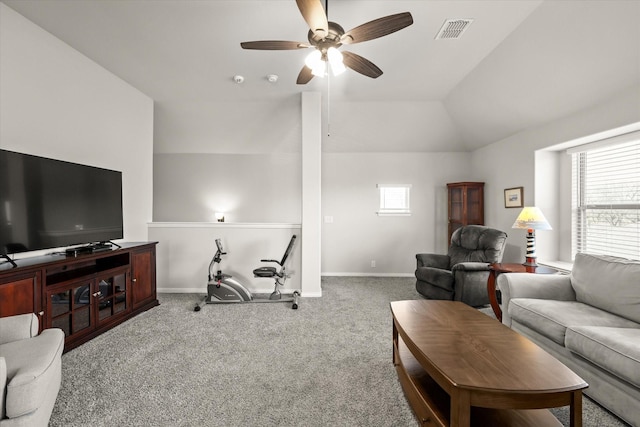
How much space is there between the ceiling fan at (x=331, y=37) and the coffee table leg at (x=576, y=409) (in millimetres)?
2125

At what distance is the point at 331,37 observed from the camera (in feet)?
6.73

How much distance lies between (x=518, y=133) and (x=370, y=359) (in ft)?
12.3

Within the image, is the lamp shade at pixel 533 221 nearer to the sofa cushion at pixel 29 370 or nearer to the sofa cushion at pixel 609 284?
the sofa cushion at pixel 609 284

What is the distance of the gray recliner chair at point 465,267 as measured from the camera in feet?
11.1

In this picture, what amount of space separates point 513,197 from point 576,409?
348cm

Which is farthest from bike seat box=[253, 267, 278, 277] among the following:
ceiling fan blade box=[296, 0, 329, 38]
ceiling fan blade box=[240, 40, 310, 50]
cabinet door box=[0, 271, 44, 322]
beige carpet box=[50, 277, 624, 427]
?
ceiling fan blade box=[296, 0, 329, 38]

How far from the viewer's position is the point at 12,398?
1.28 meters

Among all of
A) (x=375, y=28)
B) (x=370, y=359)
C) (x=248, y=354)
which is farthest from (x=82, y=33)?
(x=370, y=359)

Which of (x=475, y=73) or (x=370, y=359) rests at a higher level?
(x=475, y=73)

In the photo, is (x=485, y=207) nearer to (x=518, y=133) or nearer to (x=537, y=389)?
(x=518, y=133)

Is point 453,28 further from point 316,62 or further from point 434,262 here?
point 434,262

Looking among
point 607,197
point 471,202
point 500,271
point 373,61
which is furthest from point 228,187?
point 607,197

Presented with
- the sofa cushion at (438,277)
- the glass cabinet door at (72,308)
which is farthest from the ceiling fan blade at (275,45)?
the sofa cushion at (438,277)

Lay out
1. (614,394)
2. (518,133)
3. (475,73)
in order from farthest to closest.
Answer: (518,133)
(475,73)
(614,394)
